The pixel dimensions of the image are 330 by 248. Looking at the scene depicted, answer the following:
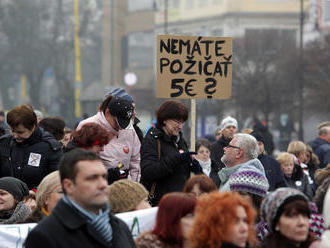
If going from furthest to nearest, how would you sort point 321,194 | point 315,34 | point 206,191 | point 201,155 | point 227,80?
1. point 315,34
2. point 201,155
3. point 227,80
4. point 321,194
5. point 206,191

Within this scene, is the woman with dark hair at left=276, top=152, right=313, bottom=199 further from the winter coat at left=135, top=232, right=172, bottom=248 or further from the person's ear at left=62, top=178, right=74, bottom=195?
the person's ear at left=62, top=178, right=74, bottom=195

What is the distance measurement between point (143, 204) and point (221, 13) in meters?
64.1

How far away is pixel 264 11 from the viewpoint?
232 ft

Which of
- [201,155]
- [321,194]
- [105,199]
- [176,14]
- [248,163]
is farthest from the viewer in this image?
[176,14]

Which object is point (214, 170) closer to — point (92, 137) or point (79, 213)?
point (92, 137)

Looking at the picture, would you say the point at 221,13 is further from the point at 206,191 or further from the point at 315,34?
the point at 206,191

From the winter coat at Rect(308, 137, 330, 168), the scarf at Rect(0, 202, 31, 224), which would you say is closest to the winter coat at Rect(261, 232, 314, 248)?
the scarf at Rect(0, 202, 31, 224)

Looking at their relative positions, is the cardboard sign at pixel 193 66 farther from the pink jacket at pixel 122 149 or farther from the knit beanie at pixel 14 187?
the knit beanie at pixel 14 187

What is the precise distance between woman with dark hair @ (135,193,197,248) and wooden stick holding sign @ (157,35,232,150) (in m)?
4.39

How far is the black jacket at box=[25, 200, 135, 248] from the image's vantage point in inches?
194

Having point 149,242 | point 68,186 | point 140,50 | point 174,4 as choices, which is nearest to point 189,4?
point 174,4

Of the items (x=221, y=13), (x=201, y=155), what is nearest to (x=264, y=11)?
(x=221, y=13)

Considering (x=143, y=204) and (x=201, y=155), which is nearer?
(x=143, y=204)

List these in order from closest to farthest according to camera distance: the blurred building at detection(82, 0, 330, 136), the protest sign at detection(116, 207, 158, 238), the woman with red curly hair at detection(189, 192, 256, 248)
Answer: the woman with red curly hair at detection(189, 192, 256, 248) → the protest sign at detection(116, 207, 158, 238) → the blurred building at detection(82, 0, 330, 136)
